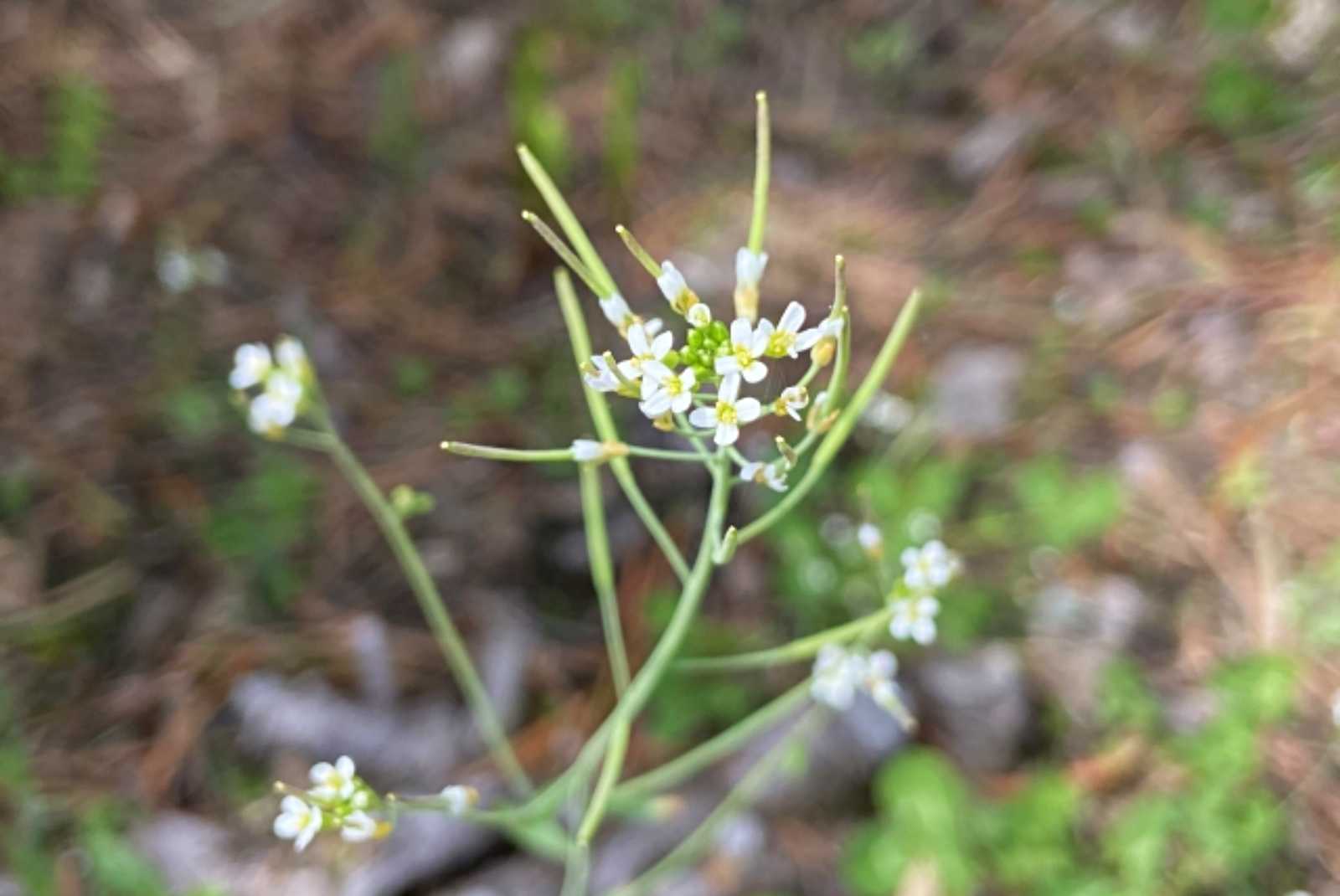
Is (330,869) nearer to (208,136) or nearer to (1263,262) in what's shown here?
(208,136)

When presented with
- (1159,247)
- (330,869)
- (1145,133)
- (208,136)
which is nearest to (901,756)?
(330,869)

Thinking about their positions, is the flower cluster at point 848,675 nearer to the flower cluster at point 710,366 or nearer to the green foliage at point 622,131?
the flower cluster at point 710,366

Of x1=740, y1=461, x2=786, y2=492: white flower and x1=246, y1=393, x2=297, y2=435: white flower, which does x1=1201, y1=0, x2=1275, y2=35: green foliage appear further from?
x1=246, y1=393, x2=297, y2=435: white flower

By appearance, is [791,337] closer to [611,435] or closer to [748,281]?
[748,281]

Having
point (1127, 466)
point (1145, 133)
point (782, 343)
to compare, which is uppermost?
→ point (782, 343)

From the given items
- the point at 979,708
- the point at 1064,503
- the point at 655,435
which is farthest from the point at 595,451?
the point at 1064,503
